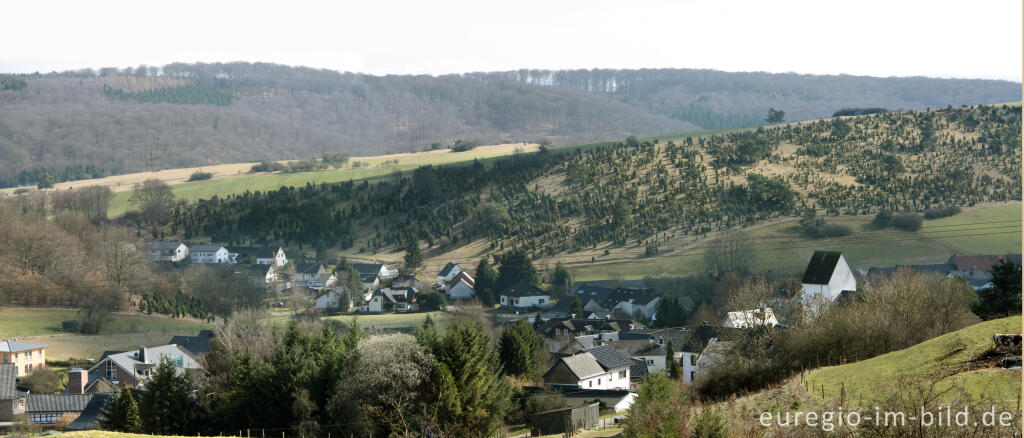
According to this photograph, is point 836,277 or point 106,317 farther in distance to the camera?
point 106,317

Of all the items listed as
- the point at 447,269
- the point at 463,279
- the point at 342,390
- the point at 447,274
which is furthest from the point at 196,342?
the point at 342,390

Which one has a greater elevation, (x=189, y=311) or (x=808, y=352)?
(x=808, y=352)

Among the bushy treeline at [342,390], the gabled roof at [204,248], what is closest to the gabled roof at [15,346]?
the bushy treeline at [342,390]

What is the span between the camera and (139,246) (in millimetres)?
84062

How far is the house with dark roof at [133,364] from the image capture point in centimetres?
4831

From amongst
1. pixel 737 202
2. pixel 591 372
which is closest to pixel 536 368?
pixel 591 372

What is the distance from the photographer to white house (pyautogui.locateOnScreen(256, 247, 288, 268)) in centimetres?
8554

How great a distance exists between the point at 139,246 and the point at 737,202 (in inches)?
2273

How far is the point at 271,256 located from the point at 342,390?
59.2 m

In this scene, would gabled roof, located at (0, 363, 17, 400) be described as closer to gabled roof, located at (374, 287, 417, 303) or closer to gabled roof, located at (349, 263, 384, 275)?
gabled roof, located at (374, 287, 417, 303)

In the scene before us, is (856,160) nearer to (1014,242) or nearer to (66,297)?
(1014,242)

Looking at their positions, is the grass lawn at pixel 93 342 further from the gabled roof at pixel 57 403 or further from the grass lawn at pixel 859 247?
the grass lawn at pixel 859 247

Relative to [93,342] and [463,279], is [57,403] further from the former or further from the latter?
[463,279]

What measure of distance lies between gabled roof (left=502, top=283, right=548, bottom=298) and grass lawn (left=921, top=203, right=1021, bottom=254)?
1268 inches
